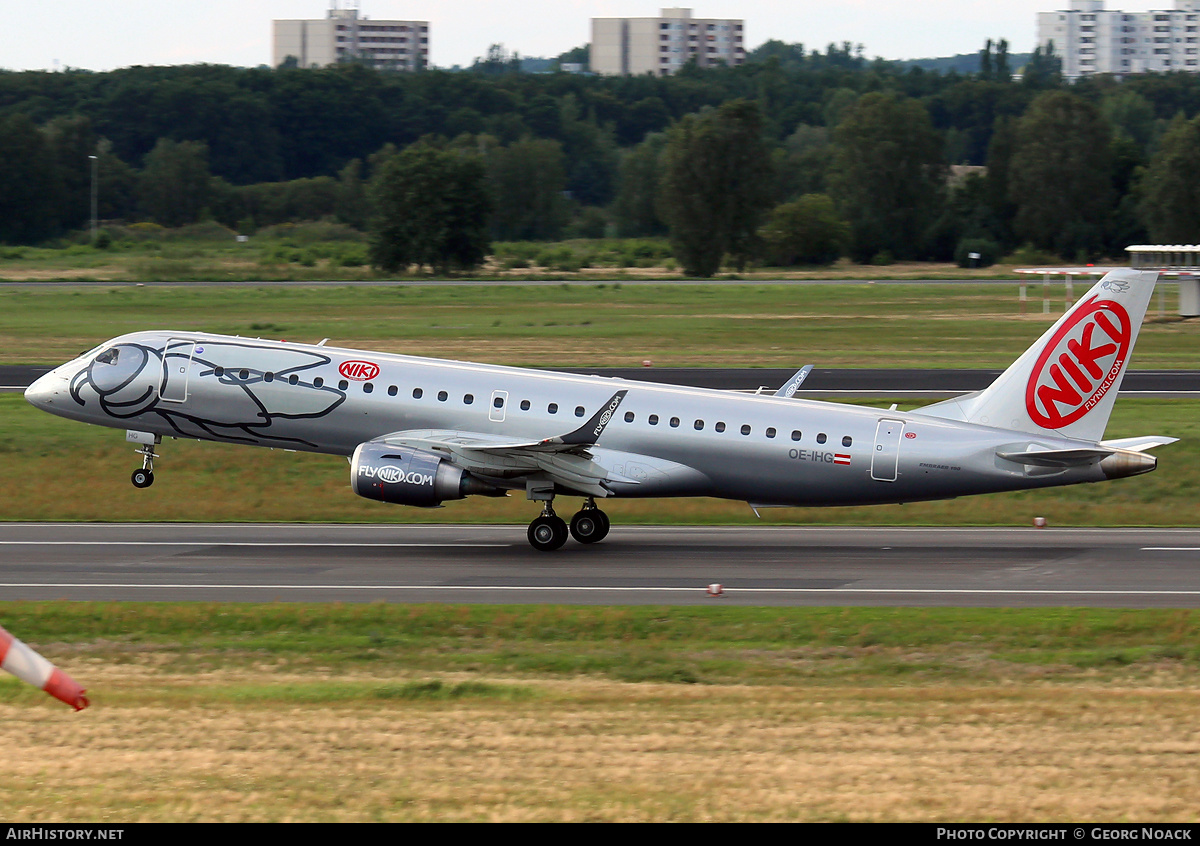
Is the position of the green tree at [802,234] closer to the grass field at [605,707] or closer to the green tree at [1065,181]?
the green tree at [1065,181]

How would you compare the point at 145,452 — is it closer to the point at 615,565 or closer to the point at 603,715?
the point at 615,565

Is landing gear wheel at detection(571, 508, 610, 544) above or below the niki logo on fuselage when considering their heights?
below

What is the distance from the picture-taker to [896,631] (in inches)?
853

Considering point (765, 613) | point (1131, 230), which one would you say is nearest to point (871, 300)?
point (1131, 230)

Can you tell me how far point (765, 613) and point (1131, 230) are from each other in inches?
4813

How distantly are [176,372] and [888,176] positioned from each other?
123190 millimetres

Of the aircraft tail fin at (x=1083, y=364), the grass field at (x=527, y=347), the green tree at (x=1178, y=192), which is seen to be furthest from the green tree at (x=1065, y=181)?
the aircraft tail fin at (x=1083, y=364)

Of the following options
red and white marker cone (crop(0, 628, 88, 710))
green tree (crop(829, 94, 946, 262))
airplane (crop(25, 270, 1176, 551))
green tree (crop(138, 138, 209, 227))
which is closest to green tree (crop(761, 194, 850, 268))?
green tree (crop(829, 94, 946, 262))

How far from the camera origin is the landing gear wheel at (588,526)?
30.4 metres

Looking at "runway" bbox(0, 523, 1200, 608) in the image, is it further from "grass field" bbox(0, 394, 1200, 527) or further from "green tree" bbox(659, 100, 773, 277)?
"green tree" bbox(659, 100, 773, 277)

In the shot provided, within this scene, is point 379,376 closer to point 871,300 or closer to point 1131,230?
point 871,300

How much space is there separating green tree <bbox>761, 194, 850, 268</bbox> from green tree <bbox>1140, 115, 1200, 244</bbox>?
2785 centimetres

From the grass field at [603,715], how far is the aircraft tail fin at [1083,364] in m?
6.89

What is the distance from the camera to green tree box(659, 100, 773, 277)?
125688 mm
